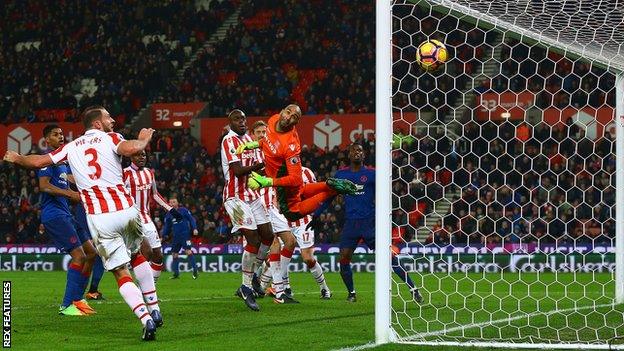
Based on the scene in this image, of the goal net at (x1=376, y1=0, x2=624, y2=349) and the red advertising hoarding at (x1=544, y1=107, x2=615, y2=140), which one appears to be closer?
the goal net at (x1=376, y1=0, x2=624, y2=349)

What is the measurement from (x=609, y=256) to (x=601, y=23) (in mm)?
11757

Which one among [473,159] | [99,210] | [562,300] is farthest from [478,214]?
[99,210]

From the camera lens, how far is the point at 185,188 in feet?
87.2

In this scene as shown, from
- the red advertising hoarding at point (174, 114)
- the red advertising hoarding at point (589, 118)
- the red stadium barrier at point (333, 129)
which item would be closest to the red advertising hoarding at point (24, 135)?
the red advertising hoarding at point (174, 114)

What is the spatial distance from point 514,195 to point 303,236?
25.9ft

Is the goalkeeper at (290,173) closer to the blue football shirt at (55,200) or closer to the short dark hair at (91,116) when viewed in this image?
the short dark hair at (91,116)

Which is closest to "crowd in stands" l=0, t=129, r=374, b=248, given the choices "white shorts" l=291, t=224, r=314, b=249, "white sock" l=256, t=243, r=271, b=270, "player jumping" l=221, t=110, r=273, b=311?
"white shorts" l=291, t=224, r=314, b=249

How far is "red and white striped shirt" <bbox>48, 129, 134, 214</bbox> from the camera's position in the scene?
8602mm

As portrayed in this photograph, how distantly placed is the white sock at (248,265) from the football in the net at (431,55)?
9.70 ft

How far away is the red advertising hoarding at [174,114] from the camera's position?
95.1 ft

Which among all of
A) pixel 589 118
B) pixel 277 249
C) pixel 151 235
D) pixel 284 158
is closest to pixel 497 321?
pixel 284 158

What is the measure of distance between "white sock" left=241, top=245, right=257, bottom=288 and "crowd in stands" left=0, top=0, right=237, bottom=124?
19310 mm

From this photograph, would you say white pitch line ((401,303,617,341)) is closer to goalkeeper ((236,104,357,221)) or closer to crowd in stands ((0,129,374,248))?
goalkeeper ((236,104,357,221))

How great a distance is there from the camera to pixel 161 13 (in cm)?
3391
